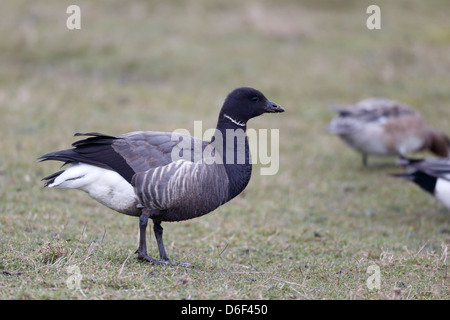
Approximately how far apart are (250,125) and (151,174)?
8070mm

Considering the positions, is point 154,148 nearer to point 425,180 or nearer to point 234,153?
point 234,153

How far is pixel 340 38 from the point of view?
18.9 metres

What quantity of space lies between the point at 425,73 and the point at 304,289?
1334 centimetres

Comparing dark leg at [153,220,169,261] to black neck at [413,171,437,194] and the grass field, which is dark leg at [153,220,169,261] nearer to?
the grass field

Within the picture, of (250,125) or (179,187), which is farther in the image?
(250,125)

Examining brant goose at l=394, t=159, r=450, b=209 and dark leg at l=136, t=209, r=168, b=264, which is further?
brant goose at l=394, t=159, r=450, b=209

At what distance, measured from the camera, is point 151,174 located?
5.80 m

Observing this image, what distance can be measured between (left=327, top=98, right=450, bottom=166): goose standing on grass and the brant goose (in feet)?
7.74

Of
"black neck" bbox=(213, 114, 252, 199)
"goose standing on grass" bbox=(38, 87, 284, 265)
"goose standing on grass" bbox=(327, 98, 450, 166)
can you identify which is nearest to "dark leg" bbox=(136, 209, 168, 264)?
"goose standing on grass" bbox=(38, 87, 284, 265)

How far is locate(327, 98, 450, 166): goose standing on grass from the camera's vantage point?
39.2 feet

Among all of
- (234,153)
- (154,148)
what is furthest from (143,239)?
(234,153)

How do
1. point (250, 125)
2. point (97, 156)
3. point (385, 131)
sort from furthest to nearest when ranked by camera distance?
point (250, 125)
point (385, 131)
point (97, 156)

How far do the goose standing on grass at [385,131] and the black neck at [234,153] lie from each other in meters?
5.87

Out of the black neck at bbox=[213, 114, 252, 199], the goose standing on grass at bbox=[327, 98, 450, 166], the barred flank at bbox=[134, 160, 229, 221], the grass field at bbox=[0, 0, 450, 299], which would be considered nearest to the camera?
the grass field at bbox=[0, 0, 450, 299]
